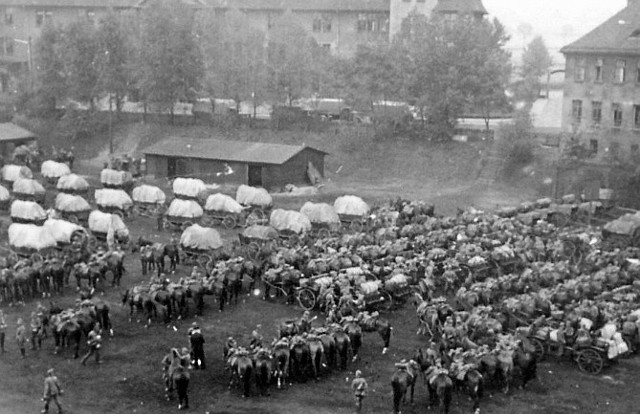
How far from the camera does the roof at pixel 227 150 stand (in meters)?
61.3

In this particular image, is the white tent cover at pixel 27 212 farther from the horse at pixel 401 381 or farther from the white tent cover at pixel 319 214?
the horse at pixel 401 381

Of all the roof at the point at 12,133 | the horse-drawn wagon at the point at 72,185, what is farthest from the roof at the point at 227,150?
the roof at the point at 12,133

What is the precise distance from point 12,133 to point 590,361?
58.0 m

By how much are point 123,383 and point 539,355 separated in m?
13.9

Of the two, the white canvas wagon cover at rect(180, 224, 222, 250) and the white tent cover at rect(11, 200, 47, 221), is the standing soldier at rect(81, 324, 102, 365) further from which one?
the white tent cover at rect(11, 200, 47, 221)

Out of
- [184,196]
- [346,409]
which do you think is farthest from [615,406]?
[184,196]

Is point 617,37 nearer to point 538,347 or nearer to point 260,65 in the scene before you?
point 260,65

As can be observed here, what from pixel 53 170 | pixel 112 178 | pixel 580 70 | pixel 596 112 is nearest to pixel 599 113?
pixel 596 112

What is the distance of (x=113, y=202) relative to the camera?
5053 centimetres

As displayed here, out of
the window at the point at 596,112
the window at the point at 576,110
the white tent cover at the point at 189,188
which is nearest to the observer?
the white tent cover at the point at 189,188

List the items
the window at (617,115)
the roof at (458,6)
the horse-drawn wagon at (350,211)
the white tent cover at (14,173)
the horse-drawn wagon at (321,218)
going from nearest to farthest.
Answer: the horse-drawn wagon at (321,218)
the horse-drawn wagon at (350,211)
the white tent cover at (14,173)
the window at (617,115)
the roof at (458,6)

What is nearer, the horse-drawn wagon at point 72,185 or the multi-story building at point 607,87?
the horse-drawn wagon at point 72,185

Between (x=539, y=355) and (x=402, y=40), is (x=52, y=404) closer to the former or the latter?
(x=539, y=355)

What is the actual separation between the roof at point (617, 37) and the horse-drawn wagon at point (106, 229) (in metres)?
37.6
